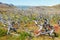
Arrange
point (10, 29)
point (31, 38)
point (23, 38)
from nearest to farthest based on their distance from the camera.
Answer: point (23, 38), point (31, 38), point (10, 29)

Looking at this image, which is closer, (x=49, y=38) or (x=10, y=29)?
(x=49, y=38)

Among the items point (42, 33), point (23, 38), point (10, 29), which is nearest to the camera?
point (23, 38)

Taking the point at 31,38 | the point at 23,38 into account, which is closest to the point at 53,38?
the point at 31,38

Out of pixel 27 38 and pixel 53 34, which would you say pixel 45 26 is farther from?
pixel 27 38

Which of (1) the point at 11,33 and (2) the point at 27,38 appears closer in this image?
(2) the point at 27,38

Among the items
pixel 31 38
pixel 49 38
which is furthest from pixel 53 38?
pixel 31 38

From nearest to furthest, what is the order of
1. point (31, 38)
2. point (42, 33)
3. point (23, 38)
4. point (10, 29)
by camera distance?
point (23, 38)
point (31, 38)
point (42, 33)
point (10, 29)

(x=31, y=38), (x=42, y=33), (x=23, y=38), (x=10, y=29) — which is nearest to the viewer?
(x=23, y=38)

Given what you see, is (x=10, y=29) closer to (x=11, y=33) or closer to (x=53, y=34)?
(x=11, y=33)
